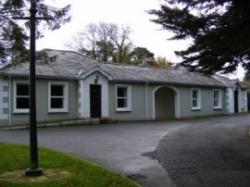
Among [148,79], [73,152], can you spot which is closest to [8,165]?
[73,152]

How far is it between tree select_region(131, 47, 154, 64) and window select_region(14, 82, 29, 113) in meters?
34.5

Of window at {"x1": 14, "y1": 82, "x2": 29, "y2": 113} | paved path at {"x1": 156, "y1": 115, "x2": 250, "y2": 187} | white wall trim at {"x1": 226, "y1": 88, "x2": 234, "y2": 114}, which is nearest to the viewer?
paved path at {"x1": 156, "y1": 115, "x2": 250, "y2": 187}

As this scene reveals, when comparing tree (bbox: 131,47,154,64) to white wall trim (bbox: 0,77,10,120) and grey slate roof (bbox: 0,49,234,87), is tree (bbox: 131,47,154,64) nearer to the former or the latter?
grey slate roof (bbox: 0,49,234,87)

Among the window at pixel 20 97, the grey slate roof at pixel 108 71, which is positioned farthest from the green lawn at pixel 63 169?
the window at pixel 20 97

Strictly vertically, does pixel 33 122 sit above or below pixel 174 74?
below

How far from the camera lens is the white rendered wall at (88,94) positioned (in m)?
23.1

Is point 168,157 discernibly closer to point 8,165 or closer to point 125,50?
point 8,165

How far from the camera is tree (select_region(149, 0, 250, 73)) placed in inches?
295

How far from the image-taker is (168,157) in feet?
33.8

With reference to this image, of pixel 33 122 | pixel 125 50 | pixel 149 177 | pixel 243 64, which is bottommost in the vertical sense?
pixel 149 177

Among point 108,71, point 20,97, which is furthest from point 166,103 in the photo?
point 20,97

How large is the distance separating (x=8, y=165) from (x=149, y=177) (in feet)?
10.5

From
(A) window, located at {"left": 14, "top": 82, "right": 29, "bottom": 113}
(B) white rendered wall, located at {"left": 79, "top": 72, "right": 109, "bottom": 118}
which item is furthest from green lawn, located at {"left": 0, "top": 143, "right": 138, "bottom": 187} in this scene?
(B) white rendered wall, located at {"left": 79, "top": 72, "right": 109, "bottom": 118}

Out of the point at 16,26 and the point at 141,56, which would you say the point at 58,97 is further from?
the point at 141,56
